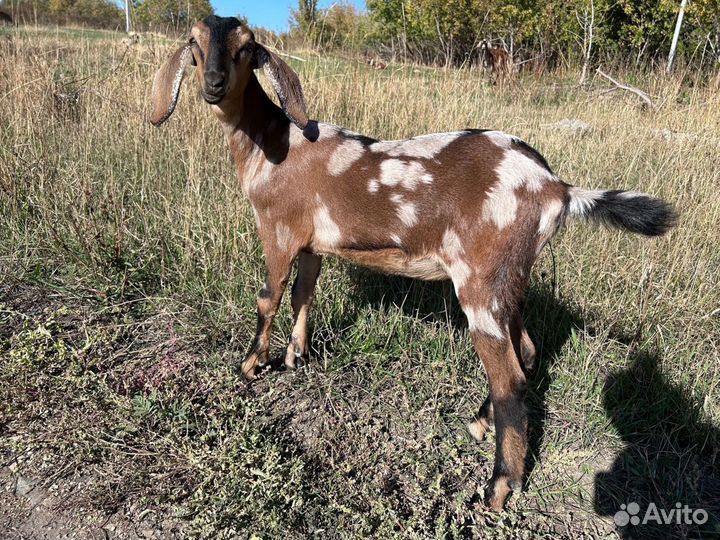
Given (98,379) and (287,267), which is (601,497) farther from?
(98,379)

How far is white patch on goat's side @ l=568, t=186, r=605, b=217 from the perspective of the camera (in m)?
2.09

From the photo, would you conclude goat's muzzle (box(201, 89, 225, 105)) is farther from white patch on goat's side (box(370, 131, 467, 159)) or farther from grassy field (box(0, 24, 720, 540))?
grassy field (box(0, 24, 720, 540))

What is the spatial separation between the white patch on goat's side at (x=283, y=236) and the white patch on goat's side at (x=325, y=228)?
0.43 feet

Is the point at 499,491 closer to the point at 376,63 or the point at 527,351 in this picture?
the point at 527,351

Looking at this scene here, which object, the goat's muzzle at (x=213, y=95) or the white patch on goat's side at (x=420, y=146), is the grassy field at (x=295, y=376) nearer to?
the white patch on goat's side at (x=420, y=146)

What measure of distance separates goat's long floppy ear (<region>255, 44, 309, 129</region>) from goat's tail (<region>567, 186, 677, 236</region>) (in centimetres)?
123

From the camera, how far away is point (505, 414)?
2.17 metres

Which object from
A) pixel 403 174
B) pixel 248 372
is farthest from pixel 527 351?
pixel 248 372

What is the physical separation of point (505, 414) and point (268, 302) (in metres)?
1.24

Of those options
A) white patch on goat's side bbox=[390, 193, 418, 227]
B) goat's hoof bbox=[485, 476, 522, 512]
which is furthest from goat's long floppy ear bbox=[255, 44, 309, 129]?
goat's hoof bbox=[485, 476, 522, 512]

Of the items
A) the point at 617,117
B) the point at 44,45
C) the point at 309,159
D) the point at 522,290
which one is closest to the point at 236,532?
the point at 522,290

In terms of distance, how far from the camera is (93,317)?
295 centimetres

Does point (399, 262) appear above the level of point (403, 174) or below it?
below

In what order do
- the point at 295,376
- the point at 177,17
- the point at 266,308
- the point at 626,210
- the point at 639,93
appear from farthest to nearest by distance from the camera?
the point at 639,93
the point at 177,17
the point at 295,376
the point at 266,308
the point at 626,210
